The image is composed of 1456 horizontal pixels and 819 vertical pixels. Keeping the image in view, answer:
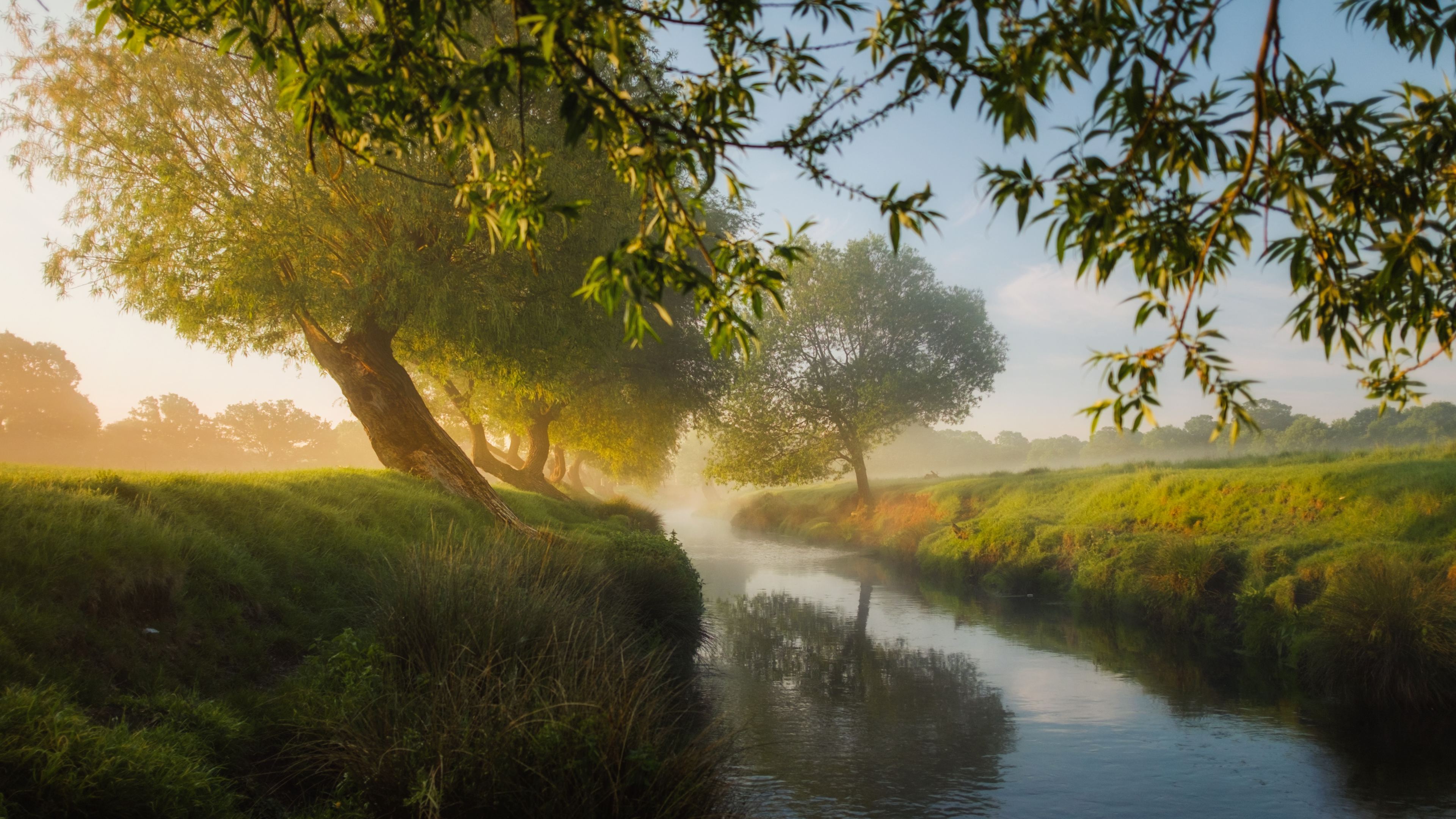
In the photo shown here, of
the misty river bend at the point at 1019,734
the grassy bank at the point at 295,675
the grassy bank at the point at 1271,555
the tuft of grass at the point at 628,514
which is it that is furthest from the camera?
the tuft of grass at the point at 628,514

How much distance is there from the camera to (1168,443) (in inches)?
2953

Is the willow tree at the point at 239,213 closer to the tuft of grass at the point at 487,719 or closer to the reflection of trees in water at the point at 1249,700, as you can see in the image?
the tuft of grass at the point at 487,719

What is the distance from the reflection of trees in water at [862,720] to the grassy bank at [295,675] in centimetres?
123

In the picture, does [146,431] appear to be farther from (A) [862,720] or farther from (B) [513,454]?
(A) [862,720]

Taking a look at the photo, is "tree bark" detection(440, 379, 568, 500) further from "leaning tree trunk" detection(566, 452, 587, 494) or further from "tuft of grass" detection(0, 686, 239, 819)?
"tuft of grass" detection(0, 686, 239, 819)

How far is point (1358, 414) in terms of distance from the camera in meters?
59.1

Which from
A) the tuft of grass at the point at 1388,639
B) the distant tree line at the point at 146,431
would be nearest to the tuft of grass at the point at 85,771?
the tuft of grass at the point at 1388,639

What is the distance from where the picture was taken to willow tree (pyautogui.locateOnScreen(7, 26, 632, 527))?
1427 cm

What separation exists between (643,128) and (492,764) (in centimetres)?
395

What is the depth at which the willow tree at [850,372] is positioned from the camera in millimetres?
36344

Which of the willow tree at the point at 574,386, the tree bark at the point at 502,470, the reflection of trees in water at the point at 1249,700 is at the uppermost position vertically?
the willow tree at the point at 574,386

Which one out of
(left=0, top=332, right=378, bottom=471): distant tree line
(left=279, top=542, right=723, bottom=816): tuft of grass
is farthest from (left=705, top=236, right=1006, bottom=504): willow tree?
(left=279, top=542, right=723, bottom=816): tuft of grass

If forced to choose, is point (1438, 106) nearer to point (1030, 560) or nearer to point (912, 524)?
point (1030, 560)

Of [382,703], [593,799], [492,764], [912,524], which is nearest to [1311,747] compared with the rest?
[593,799]
